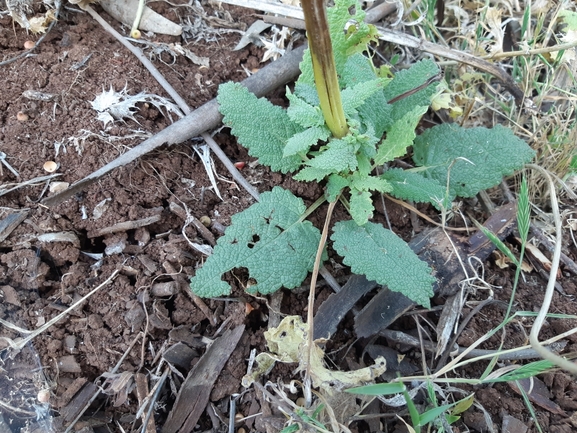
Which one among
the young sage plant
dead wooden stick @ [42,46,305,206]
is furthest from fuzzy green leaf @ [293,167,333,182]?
dead wooden stick @ [42,46,305,206]

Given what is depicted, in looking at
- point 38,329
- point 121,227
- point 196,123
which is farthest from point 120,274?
point 196,123

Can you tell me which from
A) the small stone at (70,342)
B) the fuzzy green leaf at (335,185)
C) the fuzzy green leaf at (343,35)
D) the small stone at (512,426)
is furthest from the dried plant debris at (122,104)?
the small stone at (512,426)

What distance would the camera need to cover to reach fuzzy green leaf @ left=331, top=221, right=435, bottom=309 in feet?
4.42

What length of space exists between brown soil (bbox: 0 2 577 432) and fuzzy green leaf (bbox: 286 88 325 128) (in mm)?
219

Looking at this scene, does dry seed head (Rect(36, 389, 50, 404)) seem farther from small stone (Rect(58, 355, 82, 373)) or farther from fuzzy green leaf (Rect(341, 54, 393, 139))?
fuzzy green leaf (Rect(341, 54, 393, 139))

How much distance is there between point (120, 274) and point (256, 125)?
24.2 inches

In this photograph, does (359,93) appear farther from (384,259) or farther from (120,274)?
(120,274)

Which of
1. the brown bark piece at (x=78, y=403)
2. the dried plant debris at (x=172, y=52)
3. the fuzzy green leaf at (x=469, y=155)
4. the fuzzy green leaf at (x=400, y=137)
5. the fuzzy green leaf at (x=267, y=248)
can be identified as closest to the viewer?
the brown bark piece at (x=78, y=403)

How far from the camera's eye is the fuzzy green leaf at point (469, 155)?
5.32 ft

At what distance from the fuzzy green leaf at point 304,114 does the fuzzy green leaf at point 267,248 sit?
8.8 inches

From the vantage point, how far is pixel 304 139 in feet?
4.83

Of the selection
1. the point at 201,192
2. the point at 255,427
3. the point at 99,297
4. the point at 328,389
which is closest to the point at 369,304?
the point at 328,389

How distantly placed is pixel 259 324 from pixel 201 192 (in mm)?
456

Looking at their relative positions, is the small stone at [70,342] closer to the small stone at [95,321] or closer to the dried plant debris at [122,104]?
the small stone at [95,321]
